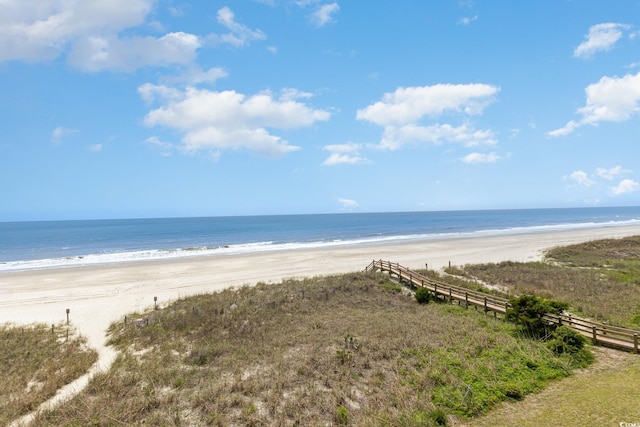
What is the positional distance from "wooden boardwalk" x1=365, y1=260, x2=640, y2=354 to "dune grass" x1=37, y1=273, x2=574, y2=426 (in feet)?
4.18

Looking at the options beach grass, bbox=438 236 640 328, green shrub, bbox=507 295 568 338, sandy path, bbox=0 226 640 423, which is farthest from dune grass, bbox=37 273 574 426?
beach grass, bbox=438 236 640 328

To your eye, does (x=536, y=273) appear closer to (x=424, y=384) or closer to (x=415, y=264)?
(x=415, y=264)

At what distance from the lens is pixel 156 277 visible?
128 feet

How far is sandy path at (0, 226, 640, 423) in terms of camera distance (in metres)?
24.6

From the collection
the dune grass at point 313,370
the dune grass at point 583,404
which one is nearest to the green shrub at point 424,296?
the dune grass at point 313,370

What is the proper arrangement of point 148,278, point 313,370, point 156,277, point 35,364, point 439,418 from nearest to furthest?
1. point 439,418
2. point 313,370
3. point 35,364
4. point 148,278
5. point 156,277

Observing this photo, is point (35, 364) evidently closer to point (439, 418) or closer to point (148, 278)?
point (439, 418)

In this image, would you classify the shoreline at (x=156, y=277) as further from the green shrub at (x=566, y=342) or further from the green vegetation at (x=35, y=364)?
the green shrub at (x=566, y=342)

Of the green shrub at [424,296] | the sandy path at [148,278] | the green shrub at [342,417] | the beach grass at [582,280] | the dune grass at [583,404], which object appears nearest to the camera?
the dune grass at [583,404]

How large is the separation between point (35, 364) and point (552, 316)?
2526 centimetres

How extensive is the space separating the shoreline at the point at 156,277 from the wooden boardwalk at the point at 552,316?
1194 centimetres

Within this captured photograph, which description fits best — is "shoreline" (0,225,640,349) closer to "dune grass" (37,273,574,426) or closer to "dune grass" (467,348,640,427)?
"dune grass" (37,273,574,426)

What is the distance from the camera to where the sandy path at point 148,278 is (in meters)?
24.6

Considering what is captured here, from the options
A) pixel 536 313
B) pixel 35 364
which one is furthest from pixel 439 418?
pixel 35 364
